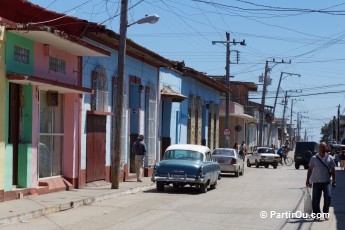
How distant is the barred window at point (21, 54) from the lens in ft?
51.5

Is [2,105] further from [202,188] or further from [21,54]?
[202,188]

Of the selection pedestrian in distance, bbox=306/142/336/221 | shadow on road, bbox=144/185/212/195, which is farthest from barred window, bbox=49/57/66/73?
pedestrian in distance, bbox=306/142/336/221

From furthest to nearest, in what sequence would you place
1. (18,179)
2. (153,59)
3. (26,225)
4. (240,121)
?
1. (240,121)
2. (153,59)
3. (18,179)
4. (26,225)

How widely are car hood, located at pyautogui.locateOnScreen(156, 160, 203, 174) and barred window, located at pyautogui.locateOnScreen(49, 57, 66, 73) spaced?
4518mm

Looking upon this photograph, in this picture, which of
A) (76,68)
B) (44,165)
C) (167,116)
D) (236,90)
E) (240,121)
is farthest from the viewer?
(236,90)

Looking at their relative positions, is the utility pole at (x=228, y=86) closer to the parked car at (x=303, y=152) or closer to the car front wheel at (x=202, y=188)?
the parked car at (x=303, y=152)

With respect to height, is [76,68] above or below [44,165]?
above

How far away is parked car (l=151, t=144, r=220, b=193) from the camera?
19.8m

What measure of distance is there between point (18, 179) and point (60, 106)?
3657 millimetres

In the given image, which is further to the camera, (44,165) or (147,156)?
(147,156)

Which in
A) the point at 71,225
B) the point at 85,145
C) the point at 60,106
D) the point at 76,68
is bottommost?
the point at 71,225

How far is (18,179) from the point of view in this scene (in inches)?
640

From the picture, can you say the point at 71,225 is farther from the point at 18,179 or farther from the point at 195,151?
the point at 195,151

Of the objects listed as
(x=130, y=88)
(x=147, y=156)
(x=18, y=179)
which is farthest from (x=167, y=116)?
(x=18, y=179)
